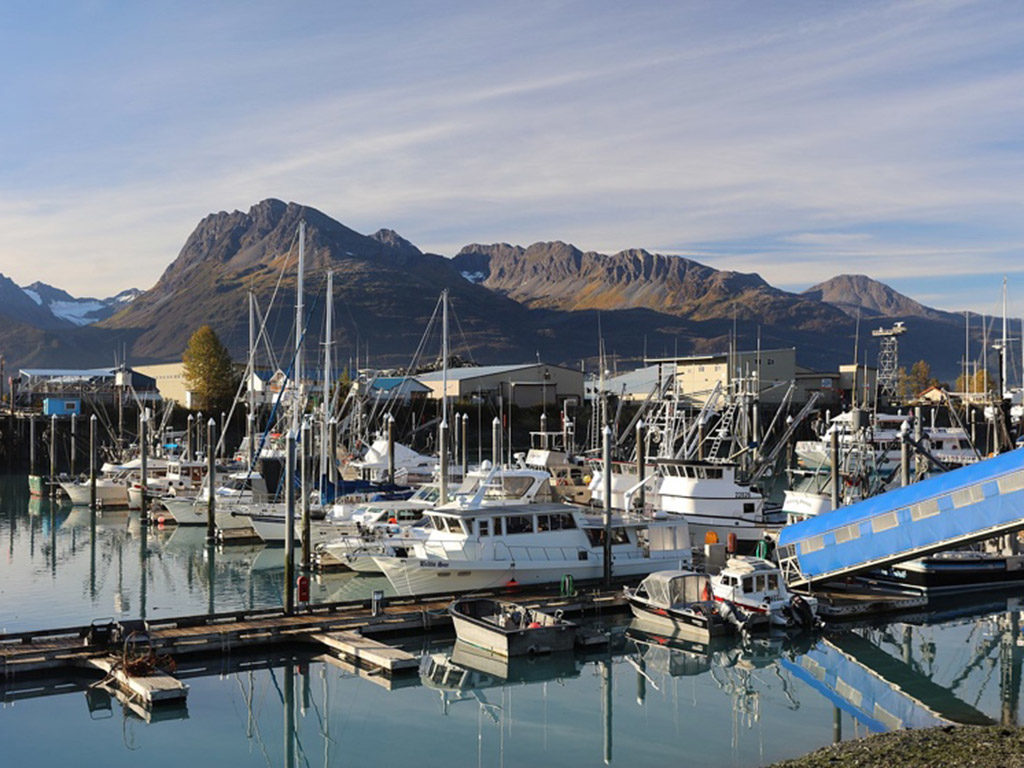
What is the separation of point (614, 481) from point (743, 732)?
87.4ft

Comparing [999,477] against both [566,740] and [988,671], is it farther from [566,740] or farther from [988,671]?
[566,740]

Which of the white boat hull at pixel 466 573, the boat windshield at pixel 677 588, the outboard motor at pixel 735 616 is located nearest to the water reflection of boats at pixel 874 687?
the outboard motor at pixel 735 616

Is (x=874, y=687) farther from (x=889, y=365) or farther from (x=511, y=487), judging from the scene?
(x=889, y=365)

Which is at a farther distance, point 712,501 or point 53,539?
point 53,539

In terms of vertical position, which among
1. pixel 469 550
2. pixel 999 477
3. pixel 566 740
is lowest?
pixel 566 740

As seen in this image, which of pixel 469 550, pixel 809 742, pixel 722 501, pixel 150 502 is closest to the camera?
Result: pixel 809 742

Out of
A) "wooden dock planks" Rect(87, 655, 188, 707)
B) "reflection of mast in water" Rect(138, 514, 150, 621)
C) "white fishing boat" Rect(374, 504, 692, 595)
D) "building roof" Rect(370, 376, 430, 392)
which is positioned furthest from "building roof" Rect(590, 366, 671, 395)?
"wooden dock planks" Rect(87, 655, 188, 707)

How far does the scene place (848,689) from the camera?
2608cm

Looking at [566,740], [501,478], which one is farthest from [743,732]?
[501,478]

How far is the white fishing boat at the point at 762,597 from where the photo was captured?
3000cm

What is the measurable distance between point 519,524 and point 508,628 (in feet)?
20.8

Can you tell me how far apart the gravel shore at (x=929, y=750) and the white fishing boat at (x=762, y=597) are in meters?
8.89

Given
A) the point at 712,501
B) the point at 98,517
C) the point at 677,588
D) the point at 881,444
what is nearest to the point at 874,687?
the point at 677,588

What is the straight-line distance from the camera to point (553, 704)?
24.6 m
